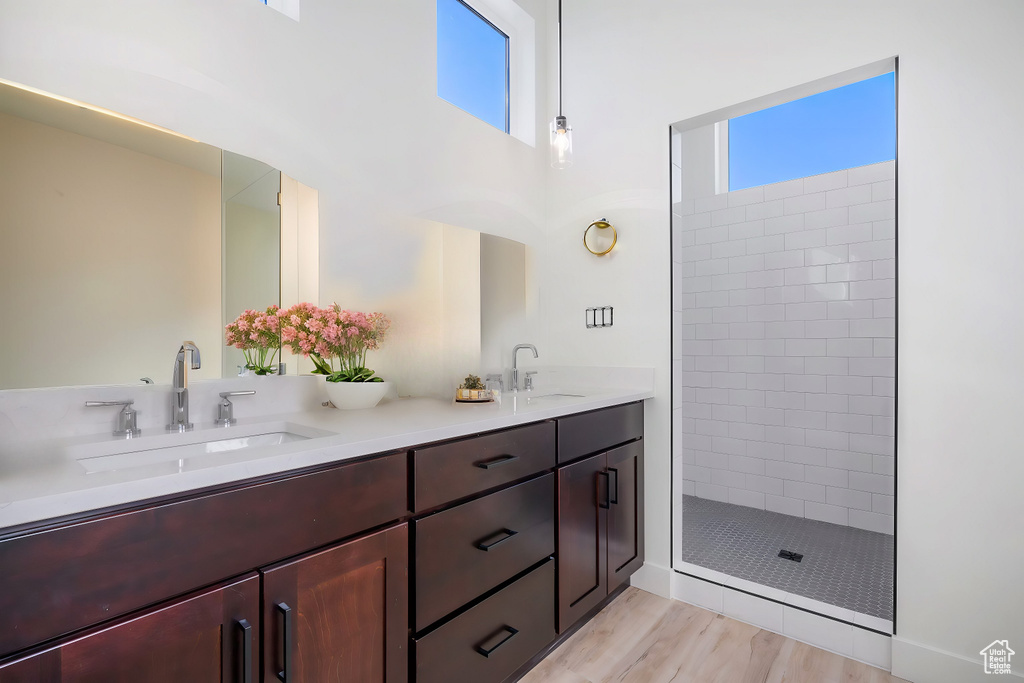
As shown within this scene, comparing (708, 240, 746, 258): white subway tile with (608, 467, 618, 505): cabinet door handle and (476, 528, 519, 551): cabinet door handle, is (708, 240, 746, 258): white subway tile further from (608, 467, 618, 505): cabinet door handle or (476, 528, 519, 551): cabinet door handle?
(476, 528, 519, 551): cabinet door handle

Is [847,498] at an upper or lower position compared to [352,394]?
lower

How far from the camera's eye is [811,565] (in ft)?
8.04

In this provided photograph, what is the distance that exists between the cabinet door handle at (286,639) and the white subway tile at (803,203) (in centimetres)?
335

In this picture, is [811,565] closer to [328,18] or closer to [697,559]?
[697,559]

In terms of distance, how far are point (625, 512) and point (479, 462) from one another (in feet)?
3.41

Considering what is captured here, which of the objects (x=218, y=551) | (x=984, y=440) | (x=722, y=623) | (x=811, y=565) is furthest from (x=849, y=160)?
(x=218, y=551)

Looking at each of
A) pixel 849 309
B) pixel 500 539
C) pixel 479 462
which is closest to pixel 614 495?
pixel 500 539

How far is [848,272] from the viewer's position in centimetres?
297

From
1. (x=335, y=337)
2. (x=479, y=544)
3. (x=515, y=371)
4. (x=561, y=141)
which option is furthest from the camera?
(x=515, y=371)

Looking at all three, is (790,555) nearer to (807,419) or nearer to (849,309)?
(807,419)

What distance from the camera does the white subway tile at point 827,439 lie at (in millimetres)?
2986

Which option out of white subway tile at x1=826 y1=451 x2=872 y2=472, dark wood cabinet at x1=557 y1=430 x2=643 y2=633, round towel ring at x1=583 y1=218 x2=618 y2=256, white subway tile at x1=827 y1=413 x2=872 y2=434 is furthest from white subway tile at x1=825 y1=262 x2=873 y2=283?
dark wood cabinet at x1=557 y1=430 x2=643 y2=633

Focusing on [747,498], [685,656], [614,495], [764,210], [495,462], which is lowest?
[685,656]

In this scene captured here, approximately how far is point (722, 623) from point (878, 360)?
1.78 metres
